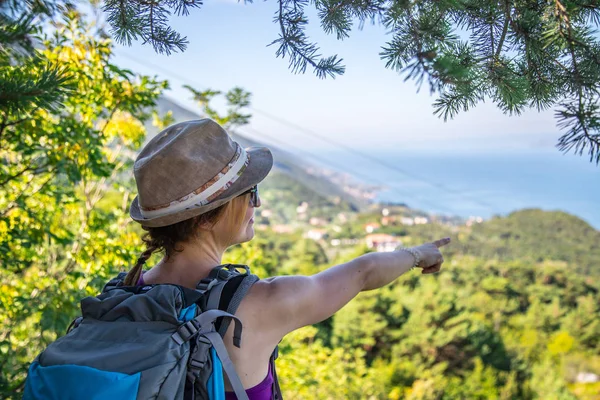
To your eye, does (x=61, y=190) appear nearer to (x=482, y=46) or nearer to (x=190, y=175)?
(x=190, y=175)

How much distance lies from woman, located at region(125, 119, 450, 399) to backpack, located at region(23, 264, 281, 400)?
4cm

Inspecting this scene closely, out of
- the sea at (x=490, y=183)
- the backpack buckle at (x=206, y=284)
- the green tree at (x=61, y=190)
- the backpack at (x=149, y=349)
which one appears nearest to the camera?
the backpack at (x=149, y=349)

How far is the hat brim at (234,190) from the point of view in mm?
907

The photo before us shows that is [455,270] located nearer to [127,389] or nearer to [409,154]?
[127,389]

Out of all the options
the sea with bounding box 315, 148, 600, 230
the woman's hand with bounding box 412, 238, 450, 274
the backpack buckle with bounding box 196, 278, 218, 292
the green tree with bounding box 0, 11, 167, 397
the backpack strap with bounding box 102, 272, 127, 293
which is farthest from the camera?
the sea with bounding box 315, 148, 600, 230

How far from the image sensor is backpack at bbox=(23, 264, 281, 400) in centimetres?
74

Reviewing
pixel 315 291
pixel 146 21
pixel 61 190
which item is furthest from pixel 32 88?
pixel 61 190

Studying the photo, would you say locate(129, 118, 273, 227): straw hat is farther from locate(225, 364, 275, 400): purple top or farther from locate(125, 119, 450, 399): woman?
locate(225, 364, 275, 400): purple top

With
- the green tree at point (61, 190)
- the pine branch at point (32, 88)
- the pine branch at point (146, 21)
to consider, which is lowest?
the green tree at point (61, 190)

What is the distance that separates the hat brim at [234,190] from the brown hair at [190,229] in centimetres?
3

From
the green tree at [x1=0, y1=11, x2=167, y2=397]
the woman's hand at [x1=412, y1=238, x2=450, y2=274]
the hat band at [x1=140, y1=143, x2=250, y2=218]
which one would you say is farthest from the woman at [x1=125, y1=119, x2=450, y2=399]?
the green tree at [x1=0, y1=11, x2=167, y2=397]

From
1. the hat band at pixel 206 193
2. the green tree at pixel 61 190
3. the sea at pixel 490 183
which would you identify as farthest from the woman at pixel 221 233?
the sea at pixel 490 183

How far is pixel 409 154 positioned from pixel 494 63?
3087 inches

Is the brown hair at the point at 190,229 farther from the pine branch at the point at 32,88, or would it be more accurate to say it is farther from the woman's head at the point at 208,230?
the pine branch at the point at 32,88
